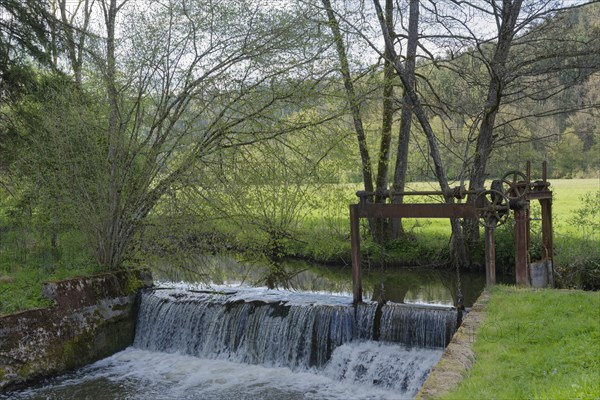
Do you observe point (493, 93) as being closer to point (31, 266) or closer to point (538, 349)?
point (538, 349)

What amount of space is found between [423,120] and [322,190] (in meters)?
3.04

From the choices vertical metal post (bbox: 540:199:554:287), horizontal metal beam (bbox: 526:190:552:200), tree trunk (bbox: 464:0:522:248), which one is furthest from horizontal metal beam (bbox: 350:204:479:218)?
vertical metal post (bbox: 540:199:554:287)

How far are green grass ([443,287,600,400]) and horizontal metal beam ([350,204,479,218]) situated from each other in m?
1.84

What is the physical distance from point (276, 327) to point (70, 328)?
11.5 feet

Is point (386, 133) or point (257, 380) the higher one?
point (386, 133)

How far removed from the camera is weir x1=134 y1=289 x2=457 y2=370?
8.52m

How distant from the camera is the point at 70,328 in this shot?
9016mm

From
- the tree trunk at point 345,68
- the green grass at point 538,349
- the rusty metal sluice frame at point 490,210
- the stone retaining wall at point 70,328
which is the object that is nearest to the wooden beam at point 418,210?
the rusty metal sluice frame at point 490,210

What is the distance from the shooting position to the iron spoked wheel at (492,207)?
7844 millimetres

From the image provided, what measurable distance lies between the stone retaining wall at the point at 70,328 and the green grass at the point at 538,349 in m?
6.70

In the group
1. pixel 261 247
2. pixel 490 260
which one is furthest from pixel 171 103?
pixel 490 260

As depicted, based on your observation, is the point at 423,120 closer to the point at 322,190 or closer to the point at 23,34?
the point at 322,190

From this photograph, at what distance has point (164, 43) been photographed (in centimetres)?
986

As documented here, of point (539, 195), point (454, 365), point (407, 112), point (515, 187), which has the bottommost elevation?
point (454, 365)
